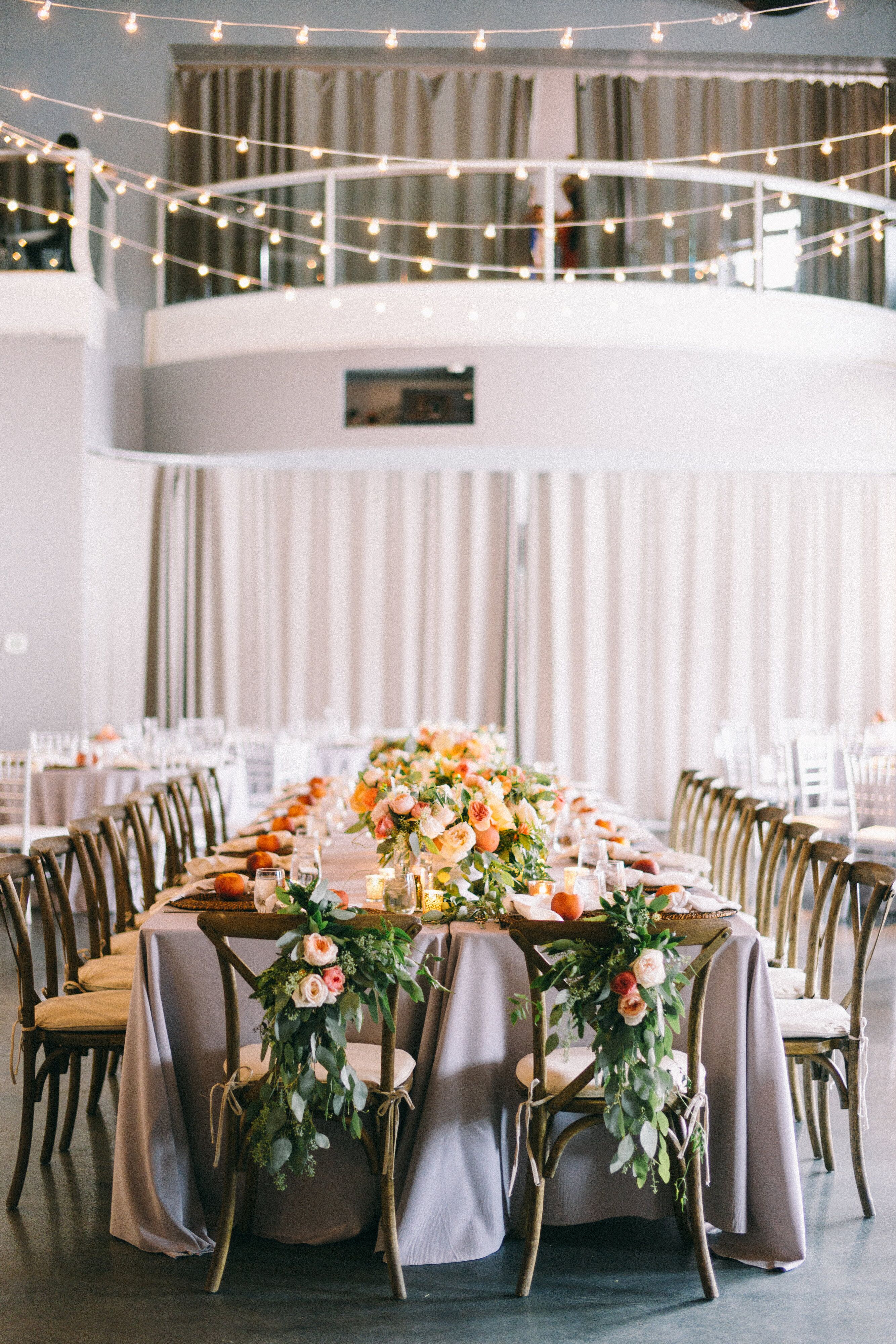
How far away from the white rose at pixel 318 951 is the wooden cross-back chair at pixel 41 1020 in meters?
0.88

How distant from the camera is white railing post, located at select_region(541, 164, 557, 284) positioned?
9.82 m

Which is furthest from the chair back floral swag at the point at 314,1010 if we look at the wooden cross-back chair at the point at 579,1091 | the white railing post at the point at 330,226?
the white railing post at the point at 330,226

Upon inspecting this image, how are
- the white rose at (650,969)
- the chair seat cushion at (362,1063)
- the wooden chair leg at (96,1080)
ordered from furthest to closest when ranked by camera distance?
the wooden chair leg at (96,1080)
the chair seat cushion at (362,1063)
the white rose at (650,969)

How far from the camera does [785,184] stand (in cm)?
993

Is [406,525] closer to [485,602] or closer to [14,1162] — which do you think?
[485,602]

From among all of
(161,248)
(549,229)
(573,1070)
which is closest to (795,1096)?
(573,1070)

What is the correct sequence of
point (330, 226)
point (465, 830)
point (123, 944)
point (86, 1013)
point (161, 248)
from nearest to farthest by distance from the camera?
1. point (465, 830)
2. point (86, 1013)
3. point (123, 944)
4. point (330, 226)
5. point (161, 248)

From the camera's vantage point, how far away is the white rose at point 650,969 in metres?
2.75

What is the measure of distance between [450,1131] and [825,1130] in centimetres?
130

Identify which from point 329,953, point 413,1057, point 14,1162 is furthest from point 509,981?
point 14,1162

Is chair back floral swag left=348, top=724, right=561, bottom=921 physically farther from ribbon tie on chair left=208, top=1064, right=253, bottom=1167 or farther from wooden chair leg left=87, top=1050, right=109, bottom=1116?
wooden chair leg left=87, top=1050, right=109, bottom=1116

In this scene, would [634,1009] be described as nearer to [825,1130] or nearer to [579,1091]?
[579,1091]

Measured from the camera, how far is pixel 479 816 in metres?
3.41

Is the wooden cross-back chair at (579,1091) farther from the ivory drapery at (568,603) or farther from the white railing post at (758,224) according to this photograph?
the ivory drapery at (568,603)
